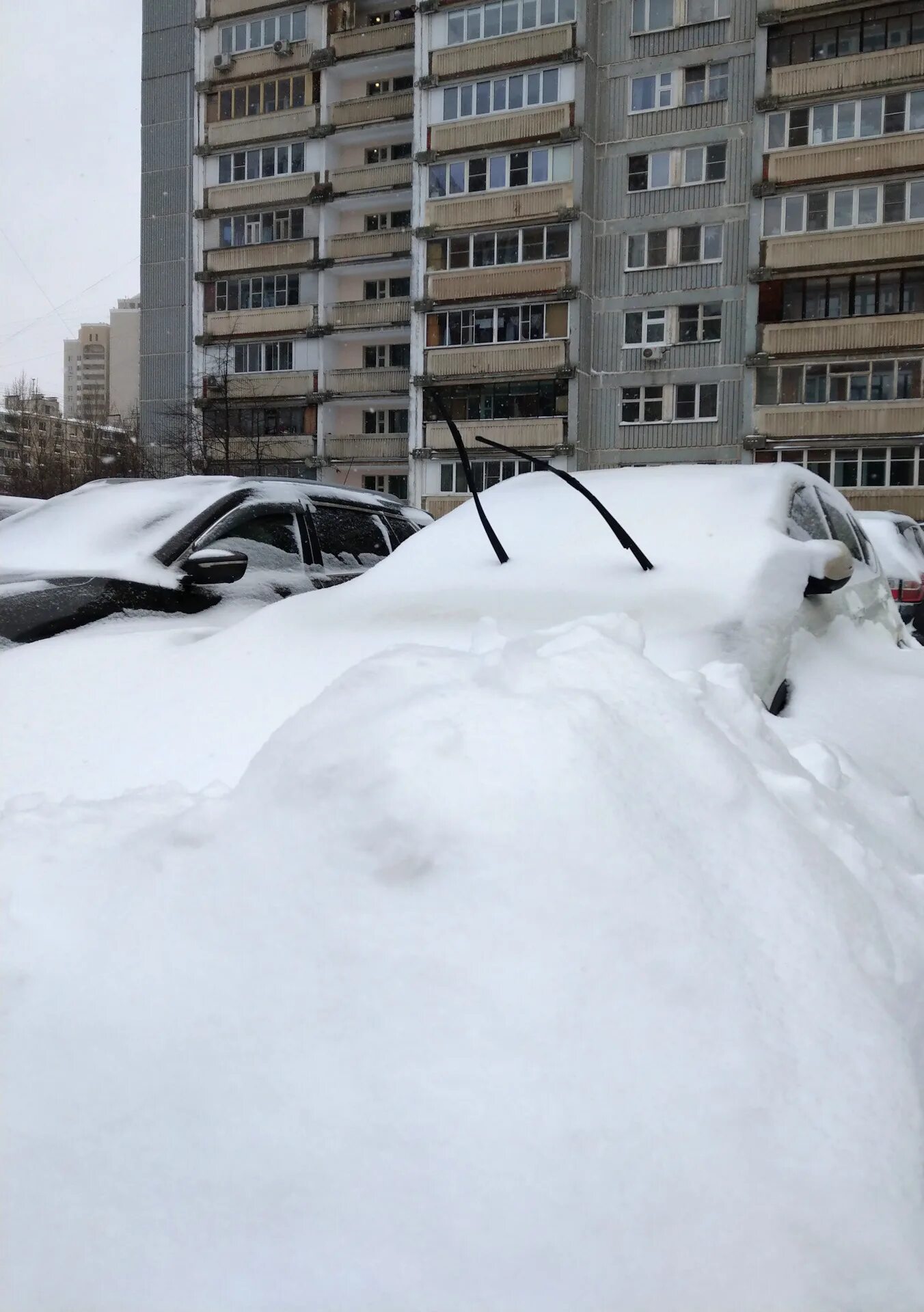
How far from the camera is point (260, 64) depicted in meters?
36.1

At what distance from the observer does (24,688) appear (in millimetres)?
3693

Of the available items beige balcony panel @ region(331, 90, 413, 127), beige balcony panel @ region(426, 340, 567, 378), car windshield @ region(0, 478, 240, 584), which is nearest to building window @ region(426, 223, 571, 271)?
beige balcony panel @ region(426, 340, 567, 378)

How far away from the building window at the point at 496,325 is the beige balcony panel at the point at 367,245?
3698 mm

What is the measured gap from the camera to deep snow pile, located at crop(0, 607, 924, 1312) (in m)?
1.40

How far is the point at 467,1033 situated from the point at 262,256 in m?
37.8

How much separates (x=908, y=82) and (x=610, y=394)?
10.7 metres

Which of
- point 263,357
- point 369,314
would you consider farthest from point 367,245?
point 263,357

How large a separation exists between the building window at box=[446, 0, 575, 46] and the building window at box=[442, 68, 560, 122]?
1172 millimetres

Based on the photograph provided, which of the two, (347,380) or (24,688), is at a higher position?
(347,380)

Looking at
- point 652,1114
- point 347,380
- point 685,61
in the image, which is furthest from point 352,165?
point 652,1114

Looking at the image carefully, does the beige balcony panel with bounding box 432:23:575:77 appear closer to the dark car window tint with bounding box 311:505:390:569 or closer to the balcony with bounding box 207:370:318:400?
the balcony with bounding box 207:370:318:400

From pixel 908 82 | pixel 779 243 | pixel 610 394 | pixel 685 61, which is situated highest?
pixel 685 61

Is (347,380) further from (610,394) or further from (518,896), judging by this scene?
(518,896)

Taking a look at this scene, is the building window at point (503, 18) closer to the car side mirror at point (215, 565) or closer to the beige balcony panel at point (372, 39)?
the beige balcony panel at point (372, 39)
